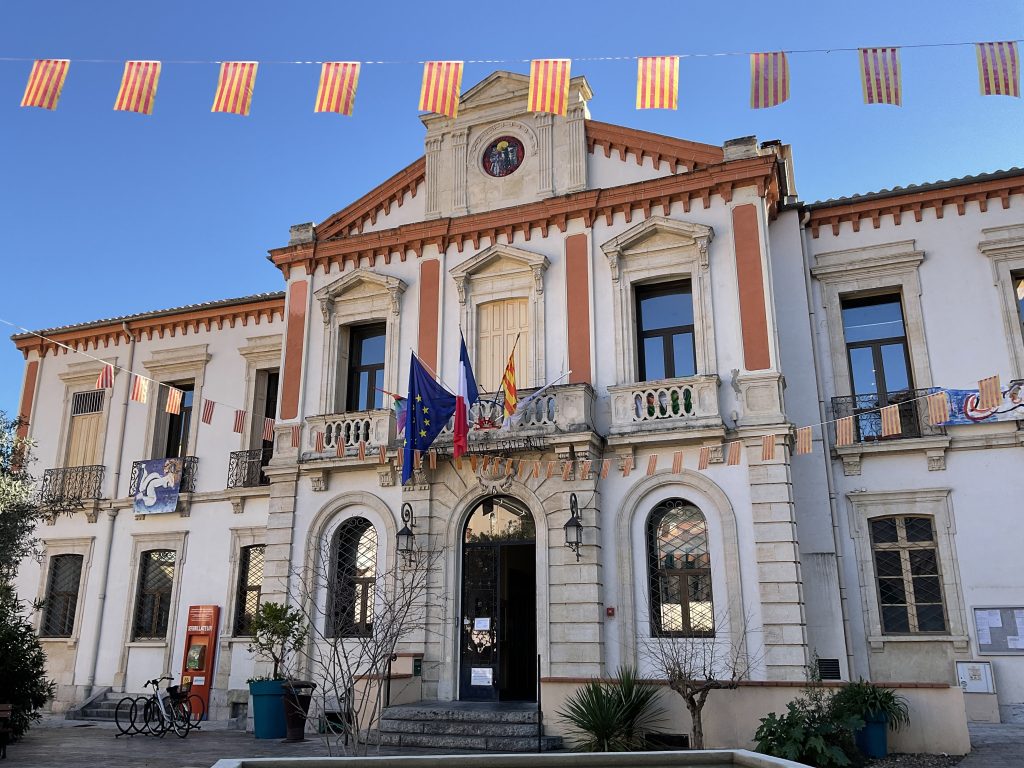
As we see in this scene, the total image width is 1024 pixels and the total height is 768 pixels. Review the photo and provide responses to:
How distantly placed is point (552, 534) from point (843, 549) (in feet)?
16.4

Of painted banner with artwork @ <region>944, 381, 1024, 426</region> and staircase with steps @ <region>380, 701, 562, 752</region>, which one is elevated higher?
painted banner with artwork @ <region>944, 381, 1024, 426</region>

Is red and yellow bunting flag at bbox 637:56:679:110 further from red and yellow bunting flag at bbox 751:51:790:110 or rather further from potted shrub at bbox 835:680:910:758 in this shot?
potted shrub at bbox 835:680:910:758

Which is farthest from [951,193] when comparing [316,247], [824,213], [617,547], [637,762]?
[637,762]

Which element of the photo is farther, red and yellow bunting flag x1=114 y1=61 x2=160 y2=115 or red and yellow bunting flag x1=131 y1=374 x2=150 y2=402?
red and yellow bunting flag x1=131 y1=374 x2=150 y2=402

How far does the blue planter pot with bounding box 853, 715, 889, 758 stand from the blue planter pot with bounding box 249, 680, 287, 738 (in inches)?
349

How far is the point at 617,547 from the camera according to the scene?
14594 millimetres

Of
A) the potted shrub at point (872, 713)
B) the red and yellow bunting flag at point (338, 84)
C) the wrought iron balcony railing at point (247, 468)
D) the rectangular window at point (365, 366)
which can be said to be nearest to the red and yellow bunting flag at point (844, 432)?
the potted shrub at point (872, 713)

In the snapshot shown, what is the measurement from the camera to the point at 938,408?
1495 centimetres

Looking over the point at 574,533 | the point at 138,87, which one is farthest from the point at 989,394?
the point at 138,87

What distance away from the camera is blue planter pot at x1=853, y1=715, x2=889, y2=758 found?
36.4 ft

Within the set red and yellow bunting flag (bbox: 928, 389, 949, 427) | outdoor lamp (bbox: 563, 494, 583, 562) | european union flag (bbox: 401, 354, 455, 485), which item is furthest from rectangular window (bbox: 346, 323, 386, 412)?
red and yellow bunting flag (bbox: 928, 389, 949, 427)

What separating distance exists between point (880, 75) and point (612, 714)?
9.02 meters

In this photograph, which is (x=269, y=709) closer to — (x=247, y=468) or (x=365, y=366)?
(x=247, y=468)

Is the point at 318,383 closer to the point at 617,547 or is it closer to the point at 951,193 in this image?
the point at 617,547
